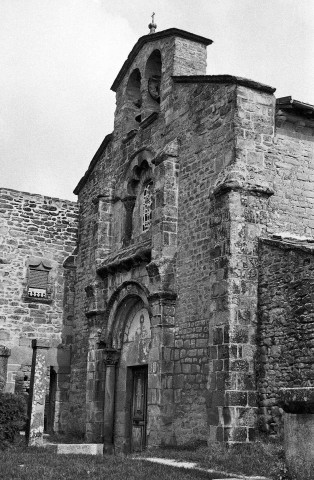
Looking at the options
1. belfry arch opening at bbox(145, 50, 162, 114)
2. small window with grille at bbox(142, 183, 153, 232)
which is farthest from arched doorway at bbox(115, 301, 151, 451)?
belfry arch opening at bbox(145, 50, 162, 114)

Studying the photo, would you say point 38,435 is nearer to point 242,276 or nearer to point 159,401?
point 159,401

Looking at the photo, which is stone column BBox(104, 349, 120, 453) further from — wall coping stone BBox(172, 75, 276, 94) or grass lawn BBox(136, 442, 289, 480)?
wall coping stone BBox(172, 75, 276, 94)

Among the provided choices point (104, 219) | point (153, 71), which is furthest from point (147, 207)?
point (153, 71)

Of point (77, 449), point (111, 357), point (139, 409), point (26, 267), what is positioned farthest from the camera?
point (26, 267)

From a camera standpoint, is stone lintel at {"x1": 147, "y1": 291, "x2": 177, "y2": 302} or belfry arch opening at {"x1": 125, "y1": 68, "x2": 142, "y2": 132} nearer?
stone lintel at {"x1": 147, "y1": 291, "x2": 177, "y2": 302}

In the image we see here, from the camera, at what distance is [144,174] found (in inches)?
622

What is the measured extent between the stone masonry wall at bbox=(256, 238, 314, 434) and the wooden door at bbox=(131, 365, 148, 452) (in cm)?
403

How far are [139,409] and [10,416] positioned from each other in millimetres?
3667

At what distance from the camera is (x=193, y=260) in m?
12.6

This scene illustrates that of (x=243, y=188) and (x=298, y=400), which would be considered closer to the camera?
(x=298, y=400)

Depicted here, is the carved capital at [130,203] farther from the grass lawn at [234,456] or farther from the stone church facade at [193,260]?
the grass lawn at [234,456]

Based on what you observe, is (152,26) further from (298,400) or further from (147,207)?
(298,400)

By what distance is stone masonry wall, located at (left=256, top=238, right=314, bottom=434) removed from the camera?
10062 millimetres

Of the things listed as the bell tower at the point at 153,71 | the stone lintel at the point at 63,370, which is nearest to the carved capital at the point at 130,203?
the bell tower at the point at 153,71
